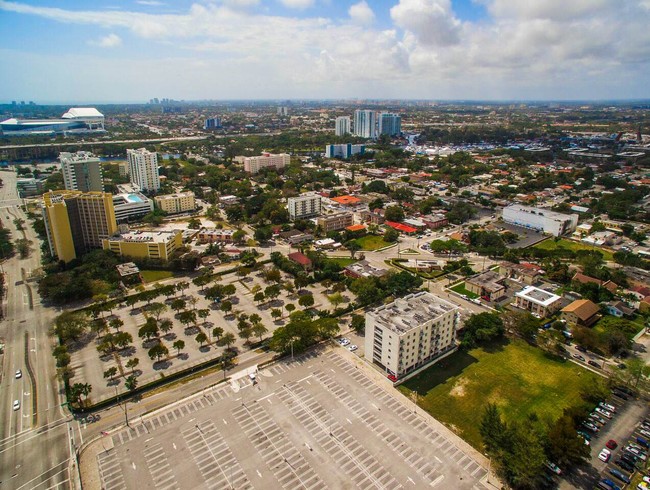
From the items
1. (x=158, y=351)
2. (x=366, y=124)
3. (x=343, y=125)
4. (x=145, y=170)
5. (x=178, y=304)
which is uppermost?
(x=366, y=124)

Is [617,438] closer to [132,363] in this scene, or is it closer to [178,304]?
[132,363]

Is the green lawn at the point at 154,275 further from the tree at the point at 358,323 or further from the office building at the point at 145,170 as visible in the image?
the office building at the point at 145,170

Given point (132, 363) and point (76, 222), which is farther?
point (76, 222)

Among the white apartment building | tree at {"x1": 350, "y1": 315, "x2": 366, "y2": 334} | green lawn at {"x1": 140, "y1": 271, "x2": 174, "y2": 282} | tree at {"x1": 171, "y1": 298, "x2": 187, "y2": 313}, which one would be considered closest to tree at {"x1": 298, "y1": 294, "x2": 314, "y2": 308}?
tree at {"x1": 350, "y1": 315, "x2": 366, "y2": 334}

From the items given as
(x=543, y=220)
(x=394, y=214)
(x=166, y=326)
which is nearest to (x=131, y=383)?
(x=166, y=326)

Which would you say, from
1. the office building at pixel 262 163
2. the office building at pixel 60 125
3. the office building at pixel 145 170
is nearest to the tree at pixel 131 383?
the office building at pixel 145 170

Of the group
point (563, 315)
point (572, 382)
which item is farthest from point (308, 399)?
point (563, 315)

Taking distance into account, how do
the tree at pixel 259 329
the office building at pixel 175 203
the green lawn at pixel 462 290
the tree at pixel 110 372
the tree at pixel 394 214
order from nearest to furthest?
the tree at pixel 110 372 → the tree at pixel 259 329 → the green lawn at pixel 462 290 → the tree at pixel 394 214 → the office building at pixel 175 203
